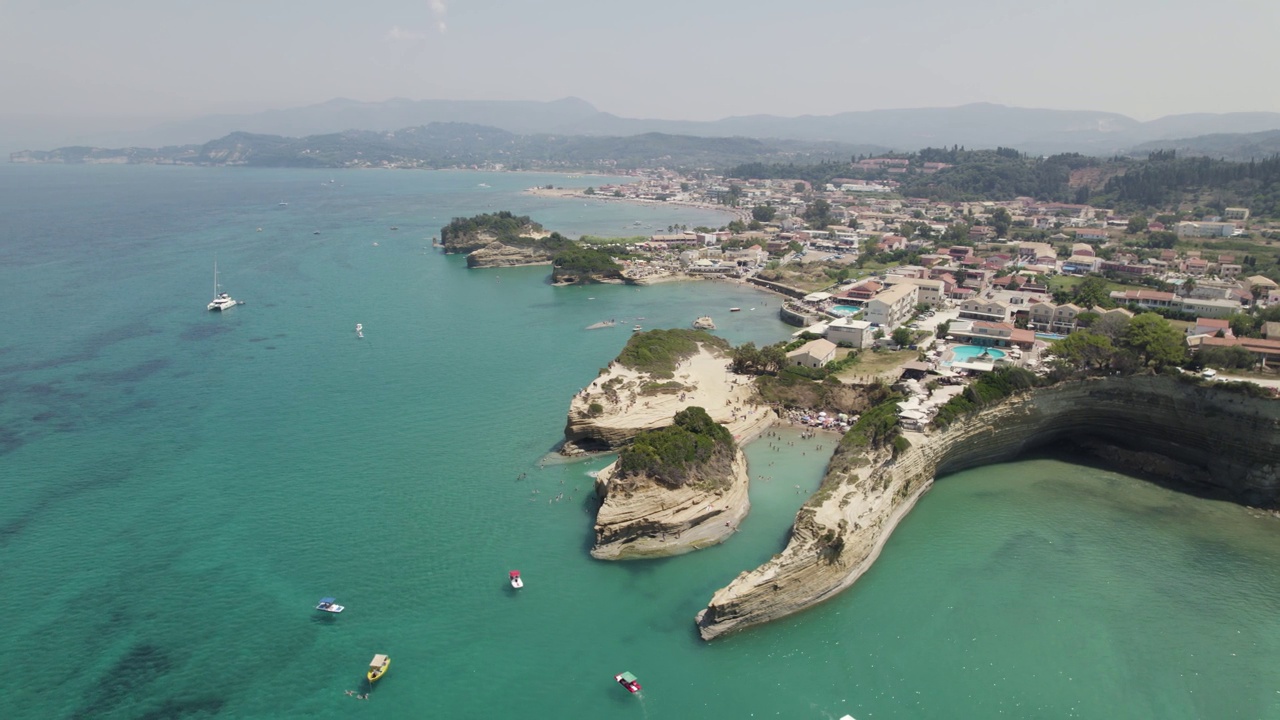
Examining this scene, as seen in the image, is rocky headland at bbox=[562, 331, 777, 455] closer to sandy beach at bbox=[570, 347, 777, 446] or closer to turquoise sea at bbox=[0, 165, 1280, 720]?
sandy beach at bbox=[570, 347, 777, 446]

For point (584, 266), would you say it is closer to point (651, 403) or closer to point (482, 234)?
point (482, 234)

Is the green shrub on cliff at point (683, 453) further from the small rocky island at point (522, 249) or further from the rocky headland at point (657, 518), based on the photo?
the small rocky island at point (522, 249)

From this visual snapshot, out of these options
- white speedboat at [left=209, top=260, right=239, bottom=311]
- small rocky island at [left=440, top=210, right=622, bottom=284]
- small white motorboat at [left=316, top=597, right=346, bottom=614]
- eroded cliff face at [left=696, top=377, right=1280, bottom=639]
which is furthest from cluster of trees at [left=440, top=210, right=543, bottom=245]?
small white motorboat at [left=316, top=597, right=346, bottom=614]

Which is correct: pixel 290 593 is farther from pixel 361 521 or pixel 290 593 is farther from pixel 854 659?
pixel 854 659

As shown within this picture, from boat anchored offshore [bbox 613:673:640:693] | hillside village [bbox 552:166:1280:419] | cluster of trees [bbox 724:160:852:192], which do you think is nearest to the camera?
boat anchored offshore [bbox 613:673:640:693]

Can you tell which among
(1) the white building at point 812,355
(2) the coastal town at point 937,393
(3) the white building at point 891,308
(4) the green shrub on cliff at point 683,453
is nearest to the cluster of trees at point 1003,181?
(2) the coastal town at point 937,393

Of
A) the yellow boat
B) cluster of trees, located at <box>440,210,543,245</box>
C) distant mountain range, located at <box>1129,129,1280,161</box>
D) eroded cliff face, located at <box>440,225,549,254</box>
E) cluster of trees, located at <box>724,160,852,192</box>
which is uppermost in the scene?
distant mountain range, located at <box>1129,129,1280,161</box>

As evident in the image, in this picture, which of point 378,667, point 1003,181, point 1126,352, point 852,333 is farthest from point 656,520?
point 1003,181
